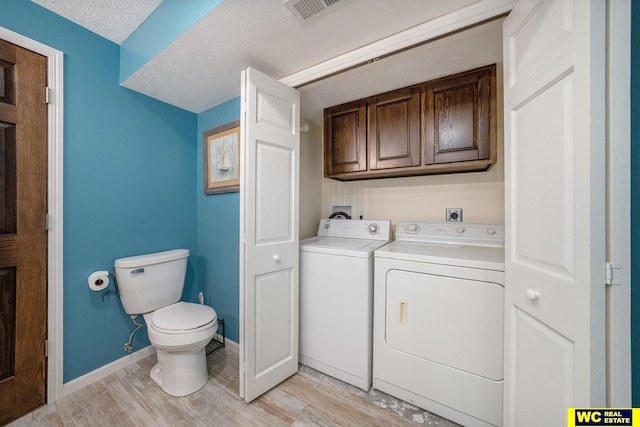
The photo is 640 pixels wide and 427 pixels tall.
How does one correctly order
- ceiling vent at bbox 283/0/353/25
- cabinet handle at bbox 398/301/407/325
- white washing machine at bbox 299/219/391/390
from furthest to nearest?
white washing machine at bbox 299/219/391/390 → cabinet handle at bbox 398/301/407/325 → ceiling vent at bbox 283/0/353/25

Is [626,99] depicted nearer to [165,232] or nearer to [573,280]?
[573,280]

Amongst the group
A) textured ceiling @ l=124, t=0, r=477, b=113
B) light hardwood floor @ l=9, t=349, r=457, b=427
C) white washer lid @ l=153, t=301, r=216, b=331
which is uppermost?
textured ceiling @ l=124, t=0, r=477, b=113

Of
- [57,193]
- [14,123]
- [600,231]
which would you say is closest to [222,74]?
[14,123]

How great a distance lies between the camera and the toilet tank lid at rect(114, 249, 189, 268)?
158 centimetres

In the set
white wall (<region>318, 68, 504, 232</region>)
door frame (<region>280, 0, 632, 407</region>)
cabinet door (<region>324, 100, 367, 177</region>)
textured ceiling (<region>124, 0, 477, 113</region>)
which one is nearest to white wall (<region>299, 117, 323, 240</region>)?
white wall (<region>318, 68, 504, 232</region>)

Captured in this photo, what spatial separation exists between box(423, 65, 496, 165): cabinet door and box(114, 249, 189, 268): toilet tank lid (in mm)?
1981

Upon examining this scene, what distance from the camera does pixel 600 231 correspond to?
64cm

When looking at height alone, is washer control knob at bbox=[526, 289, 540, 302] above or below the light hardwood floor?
above

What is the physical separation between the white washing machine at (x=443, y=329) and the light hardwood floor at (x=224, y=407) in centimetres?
14

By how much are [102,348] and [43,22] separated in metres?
2.05

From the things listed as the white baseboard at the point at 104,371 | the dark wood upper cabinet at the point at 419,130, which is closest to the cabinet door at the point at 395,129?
the dark wood upper cabinet at the point at 419,130

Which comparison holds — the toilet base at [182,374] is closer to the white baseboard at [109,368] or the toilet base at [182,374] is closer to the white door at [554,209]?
the white baseboard at [109,368]

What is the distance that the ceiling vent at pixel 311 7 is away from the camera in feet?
3.36

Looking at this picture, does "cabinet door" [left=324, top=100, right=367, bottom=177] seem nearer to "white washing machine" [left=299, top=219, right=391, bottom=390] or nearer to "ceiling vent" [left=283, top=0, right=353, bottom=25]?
"white washing machine" [left=299, top=219, right=391, bottom=390]
